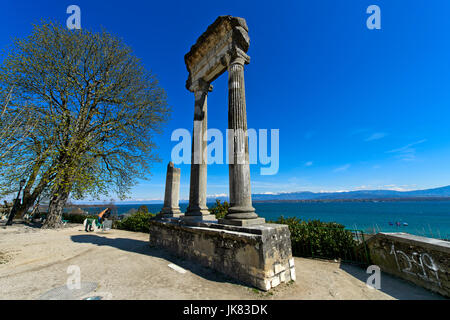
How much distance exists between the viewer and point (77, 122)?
13398mm

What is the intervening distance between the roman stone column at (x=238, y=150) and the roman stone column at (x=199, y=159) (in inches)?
78.1

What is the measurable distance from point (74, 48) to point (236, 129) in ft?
50.3

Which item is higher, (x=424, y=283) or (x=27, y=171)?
(x=27, y=171)

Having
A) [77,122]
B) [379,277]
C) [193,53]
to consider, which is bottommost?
[379,277]

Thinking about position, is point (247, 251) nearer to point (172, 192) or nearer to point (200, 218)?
point (200, 218)

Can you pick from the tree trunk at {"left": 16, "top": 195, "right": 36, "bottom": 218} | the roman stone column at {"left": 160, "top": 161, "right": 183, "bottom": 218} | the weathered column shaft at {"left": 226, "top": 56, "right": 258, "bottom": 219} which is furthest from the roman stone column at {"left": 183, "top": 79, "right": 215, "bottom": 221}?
the tree trunk at {"left": 16, "top": 195, "right": 36, "bottom": 218}

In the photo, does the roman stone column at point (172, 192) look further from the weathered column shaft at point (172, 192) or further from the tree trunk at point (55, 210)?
the tree trunk at point (55, 210)

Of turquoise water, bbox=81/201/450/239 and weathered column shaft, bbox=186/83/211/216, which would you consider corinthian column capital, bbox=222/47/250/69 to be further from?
turquoise water, bbox=81/201/450/239

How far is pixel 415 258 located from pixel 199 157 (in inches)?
293

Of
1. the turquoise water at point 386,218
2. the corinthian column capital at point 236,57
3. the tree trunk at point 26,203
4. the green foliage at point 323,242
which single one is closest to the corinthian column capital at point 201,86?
the corinthian column capital at point 236,57

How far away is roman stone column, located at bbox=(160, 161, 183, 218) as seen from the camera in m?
9.17
